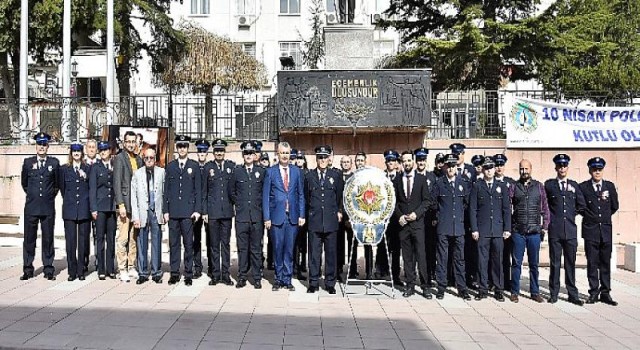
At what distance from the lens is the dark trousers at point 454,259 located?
8227mm

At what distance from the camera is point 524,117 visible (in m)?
13.5

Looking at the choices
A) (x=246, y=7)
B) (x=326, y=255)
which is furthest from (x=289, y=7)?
(x=326, y=255)

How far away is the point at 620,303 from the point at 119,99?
38.5ft

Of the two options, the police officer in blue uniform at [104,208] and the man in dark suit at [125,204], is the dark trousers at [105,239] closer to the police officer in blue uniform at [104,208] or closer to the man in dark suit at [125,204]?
the police officer in blue uniform at [104,208]

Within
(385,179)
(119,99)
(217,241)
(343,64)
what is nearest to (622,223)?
(343,64)

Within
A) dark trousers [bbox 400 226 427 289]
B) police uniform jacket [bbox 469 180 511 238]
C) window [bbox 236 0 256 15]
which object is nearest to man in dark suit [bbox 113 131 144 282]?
dark trousers [bbox 400 226 427 289]

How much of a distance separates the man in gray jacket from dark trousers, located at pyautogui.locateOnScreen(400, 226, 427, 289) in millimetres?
3549

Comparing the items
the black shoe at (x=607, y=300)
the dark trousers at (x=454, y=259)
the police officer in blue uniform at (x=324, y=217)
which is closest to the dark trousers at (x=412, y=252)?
the dark trousers at (x=454, y=259)

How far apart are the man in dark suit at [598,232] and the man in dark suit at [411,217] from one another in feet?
7.31

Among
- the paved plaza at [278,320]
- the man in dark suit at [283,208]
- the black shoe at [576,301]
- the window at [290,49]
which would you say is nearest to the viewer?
the paved plaza at [278,320]

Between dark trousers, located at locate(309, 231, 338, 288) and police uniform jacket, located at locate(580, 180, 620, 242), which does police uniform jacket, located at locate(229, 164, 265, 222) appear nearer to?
dark trousers, located at locate(309, 231, 338, 288)

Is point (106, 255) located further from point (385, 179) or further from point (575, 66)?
point (575, 66)

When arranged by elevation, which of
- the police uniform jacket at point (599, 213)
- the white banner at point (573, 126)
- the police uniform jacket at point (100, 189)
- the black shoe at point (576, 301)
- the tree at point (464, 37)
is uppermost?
the tree at point (464, 37)

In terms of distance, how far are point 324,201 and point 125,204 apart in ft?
9.55
